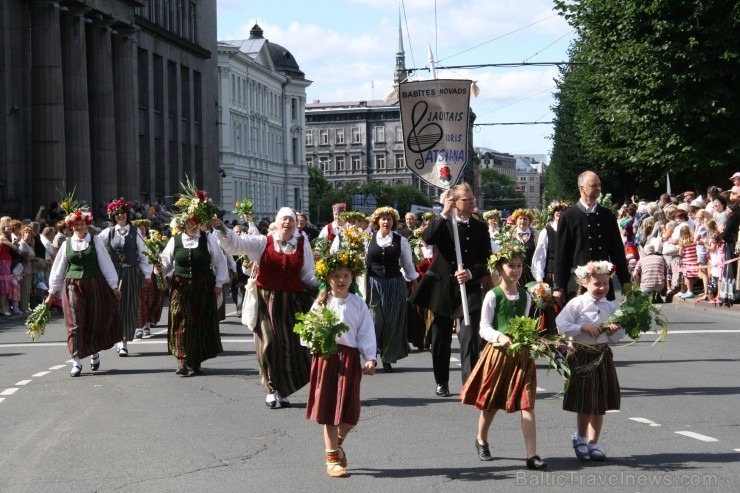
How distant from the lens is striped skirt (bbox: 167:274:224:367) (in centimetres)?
1498

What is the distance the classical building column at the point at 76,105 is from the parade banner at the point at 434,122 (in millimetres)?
32142

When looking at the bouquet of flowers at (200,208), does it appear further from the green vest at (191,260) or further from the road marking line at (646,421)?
the road marking line at (646,421)

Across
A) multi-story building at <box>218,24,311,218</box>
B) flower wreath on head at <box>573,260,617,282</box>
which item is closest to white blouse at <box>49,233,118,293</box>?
flower wreath on head at <box>573,260,617,282</box>

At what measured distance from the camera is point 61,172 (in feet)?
141

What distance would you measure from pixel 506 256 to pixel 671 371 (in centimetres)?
600

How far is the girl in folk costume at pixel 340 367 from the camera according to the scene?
8844 mm

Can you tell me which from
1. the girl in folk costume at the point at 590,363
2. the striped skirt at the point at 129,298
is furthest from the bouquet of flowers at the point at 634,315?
the striped skirt at the point at 129,298

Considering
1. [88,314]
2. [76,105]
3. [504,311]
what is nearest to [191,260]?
[88,314]

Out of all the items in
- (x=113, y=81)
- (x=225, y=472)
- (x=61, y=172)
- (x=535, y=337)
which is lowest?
(x=225, y=472)

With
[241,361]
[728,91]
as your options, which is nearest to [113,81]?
[728,91]

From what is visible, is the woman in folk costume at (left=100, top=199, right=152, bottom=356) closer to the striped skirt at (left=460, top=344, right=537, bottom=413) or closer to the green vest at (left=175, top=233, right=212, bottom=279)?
the green vest at (left=175, top=233, right=212, bottom=279)

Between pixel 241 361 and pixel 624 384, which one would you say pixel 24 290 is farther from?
pixel 624 384

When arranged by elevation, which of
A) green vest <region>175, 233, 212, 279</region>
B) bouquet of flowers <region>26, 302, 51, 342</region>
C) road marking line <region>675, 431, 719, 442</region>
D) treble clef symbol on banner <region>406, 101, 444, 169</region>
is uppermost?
treble clef symbol on banner <region>406, 101, 444, 169</region>

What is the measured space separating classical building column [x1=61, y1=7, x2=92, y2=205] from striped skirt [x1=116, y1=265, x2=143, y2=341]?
2713cm
